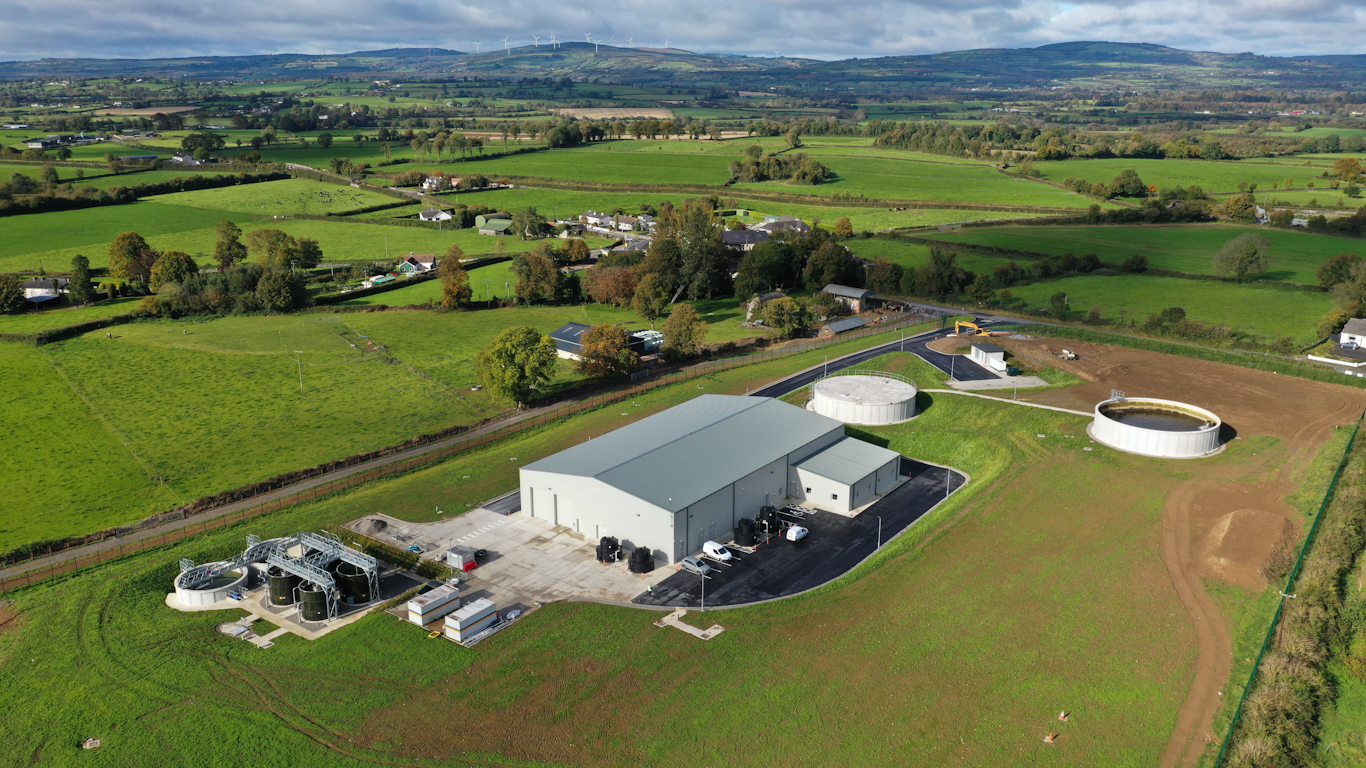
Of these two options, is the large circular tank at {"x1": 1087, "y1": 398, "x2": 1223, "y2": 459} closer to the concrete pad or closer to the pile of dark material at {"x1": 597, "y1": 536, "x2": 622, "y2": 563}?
the concrete pad

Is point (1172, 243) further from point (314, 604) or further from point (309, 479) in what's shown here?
point (314, 604)

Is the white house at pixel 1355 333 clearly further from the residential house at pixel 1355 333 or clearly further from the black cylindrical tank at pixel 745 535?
the black cylindrical tank at pixel 745 535

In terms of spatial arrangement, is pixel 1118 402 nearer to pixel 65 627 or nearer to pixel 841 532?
pixel 841 532

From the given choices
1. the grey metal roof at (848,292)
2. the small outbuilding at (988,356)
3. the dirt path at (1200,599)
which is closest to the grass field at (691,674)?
the dirt path at (1200,599)

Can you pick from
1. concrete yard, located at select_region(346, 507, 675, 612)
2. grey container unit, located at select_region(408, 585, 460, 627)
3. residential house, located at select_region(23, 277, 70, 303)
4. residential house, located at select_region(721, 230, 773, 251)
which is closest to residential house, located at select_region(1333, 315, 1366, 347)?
residential house, located at select_region(721, 230, 773, 251)

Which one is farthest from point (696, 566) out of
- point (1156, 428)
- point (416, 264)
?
point (416, 264)
